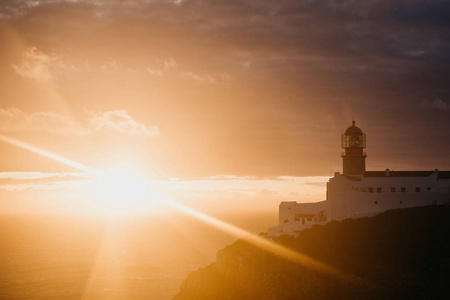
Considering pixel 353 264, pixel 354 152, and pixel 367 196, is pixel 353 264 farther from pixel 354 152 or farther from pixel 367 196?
pixel 354 152

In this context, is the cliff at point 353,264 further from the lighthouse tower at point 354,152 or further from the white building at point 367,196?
the lighthouse tower at point 354,152

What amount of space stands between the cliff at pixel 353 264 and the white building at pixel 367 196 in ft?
7.70

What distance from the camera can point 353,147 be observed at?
252 feet

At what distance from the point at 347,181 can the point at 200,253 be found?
298ft

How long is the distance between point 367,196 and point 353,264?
46.2 feet

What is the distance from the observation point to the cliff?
173 ft

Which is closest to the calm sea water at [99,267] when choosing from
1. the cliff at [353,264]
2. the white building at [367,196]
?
the cliff at [353,264]

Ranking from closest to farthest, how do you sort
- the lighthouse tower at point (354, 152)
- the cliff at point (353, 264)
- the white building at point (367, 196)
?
1. the cliff at point (353, 264)
2. the white building at point (367, 196)
3. the lighthouse tower at point (354, 152)

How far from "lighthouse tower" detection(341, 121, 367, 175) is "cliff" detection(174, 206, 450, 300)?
40.5 ft

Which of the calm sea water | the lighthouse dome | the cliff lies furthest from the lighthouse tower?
the calm sea water

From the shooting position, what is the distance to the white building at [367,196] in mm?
66500

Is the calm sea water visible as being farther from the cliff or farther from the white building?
the white building

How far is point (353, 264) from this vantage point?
187ft

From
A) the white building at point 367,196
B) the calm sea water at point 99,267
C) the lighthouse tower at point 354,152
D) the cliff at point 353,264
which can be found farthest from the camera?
the calm sea water at point 99,267
